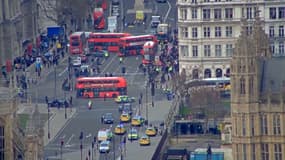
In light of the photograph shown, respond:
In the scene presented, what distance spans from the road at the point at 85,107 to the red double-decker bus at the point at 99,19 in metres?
2.23

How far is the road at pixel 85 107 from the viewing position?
108750 millimetres

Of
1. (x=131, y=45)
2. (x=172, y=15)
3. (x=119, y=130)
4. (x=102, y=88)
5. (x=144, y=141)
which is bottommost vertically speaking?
(x=144, y=141)

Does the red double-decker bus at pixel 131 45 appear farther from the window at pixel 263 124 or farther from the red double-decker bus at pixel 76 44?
the window at pixel 263 124

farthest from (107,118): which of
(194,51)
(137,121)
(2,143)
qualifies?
(2,143)

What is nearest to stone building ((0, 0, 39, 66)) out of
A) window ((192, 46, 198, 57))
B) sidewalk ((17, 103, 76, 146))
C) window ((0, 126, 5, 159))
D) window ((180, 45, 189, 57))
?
window ((180, 45, 189, 57))

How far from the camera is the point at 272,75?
88.8 metres

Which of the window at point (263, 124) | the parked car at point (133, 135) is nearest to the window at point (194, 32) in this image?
the parked car at point (133, 135)

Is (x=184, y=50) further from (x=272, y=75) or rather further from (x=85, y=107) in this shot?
(x=272, y=75)

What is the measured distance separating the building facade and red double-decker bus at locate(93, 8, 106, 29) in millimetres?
22048

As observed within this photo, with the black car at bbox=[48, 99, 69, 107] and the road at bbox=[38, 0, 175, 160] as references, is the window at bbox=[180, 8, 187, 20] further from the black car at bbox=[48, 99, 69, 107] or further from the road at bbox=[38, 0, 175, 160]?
the black car at bbox=[48, 99, 69, 107]

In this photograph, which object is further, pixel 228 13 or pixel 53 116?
pixel 228 13

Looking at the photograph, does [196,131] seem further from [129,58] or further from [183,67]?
[129,58]

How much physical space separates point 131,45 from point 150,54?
5260 mm

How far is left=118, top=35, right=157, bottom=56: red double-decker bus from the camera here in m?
147
